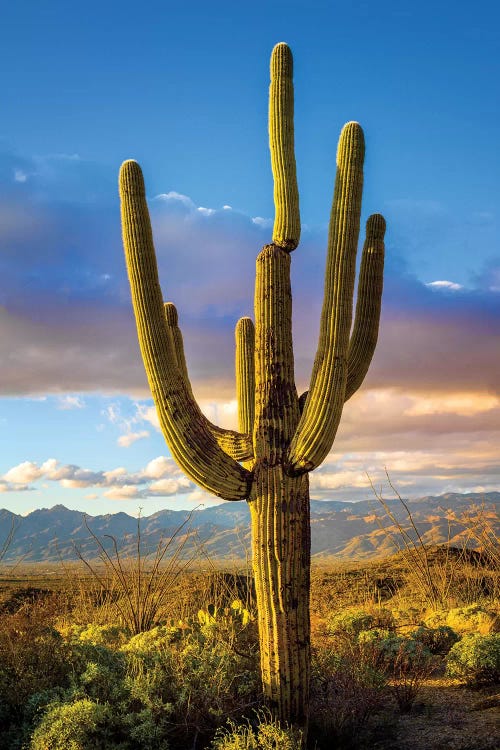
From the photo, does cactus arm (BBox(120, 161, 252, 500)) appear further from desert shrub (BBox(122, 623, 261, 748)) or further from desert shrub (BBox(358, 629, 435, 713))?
desert shrub (BBox(358, 629, 435, 713))

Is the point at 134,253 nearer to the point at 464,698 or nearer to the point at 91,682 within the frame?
the point at 91,682

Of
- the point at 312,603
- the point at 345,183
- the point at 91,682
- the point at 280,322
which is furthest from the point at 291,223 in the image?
the point at 312,603

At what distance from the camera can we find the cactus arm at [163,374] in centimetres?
729

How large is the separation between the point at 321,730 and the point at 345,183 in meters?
5.82

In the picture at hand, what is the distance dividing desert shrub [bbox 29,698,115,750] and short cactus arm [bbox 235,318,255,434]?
3695mm

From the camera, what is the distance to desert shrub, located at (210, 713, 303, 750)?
20.4 ft

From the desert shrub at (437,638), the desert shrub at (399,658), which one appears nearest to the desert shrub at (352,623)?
the desert shrub at (399,658)

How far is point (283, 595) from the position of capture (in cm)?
690

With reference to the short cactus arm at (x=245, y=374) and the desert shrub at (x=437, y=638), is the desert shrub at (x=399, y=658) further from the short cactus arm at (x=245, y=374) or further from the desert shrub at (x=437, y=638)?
the short cactus arm at (x=245, y=374)

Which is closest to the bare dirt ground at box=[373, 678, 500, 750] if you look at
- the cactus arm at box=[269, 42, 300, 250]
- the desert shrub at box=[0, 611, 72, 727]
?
the desert shrub at box=[0, 611, 72, 727]

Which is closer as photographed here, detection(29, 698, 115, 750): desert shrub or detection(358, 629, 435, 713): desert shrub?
detection(29, 698, 115, 750): desert shrub

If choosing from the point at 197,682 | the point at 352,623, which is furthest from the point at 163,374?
the point at 352,623

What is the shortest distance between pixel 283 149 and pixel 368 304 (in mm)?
2116

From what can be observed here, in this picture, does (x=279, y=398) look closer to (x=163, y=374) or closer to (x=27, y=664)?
(x=163, y=374)
